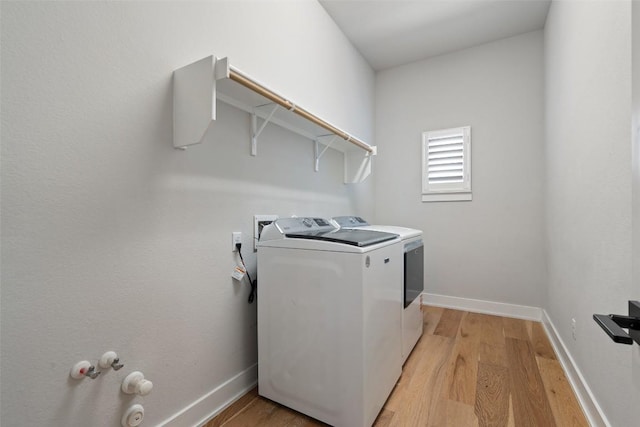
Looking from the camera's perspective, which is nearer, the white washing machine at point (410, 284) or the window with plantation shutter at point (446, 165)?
the white washing machine at point (410, 284)

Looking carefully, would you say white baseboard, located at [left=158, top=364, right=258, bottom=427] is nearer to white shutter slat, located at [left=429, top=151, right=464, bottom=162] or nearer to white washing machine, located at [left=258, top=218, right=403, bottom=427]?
white washing machine, located at [left=258, top=218, right=403, bottom=427]

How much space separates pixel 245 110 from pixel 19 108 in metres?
0.94

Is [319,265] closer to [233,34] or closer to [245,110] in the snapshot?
[245,110]

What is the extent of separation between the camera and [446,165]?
3.03 meters

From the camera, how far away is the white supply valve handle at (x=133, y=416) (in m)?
1.06

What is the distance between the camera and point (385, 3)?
2305 millimetres

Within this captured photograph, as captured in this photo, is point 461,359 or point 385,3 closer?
point 461,359

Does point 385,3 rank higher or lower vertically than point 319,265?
higher

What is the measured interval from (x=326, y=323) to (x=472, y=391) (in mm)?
1001

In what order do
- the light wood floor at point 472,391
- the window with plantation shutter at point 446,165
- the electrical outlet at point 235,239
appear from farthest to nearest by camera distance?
the window with plantation shutter at point 446,165, the electrical outlet at point 235,239, the light wood floor at point 472,391

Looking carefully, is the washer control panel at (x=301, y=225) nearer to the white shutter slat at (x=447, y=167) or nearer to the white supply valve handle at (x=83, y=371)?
the white supply valve handle at (x=83, y=371)

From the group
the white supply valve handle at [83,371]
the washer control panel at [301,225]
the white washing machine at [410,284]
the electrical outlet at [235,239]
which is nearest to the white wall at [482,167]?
the white washing machine at [410,284]

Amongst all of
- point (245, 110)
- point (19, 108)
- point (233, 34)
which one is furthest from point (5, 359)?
point (233, 34)

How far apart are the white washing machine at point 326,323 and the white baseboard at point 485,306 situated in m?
1.64
